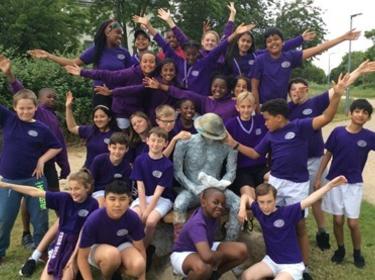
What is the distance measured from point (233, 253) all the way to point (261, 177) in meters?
1.35

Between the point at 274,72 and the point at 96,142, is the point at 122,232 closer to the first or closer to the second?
the point at 96,142

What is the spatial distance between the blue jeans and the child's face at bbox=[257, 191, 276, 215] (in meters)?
2.51

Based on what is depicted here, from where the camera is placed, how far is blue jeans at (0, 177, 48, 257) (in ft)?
17.7

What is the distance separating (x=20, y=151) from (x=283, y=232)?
295 cm

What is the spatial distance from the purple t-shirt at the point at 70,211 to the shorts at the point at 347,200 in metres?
2.68

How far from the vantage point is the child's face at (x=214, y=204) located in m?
4.34

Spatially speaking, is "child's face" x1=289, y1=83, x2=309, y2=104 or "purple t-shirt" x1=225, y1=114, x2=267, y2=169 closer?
"purple t-shirt" x1=225, y1=114, x2=267, y2=169

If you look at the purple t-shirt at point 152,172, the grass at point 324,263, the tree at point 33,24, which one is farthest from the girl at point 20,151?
the tree at point 33,24

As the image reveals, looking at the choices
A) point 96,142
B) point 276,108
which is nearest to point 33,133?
point 96,142

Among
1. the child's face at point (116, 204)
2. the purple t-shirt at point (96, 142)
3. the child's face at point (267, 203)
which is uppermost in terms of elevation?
the purple t-shirt at point (96, 142)

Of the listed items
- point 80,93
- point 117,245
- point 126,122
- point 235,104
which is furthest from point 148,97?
point 80,93

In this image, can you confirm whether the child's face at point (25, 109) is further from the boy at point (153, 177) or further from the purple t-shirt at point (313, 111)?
the purple t-shirt at point (313, 111)

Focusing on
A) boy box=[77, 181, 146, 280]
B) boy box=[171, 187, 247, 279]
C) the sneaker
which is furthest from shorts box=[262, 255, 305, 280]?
the sneaker

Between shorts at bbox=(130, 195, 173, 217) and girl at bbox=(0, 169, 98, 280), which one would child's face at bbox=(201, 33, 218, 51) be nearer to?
shorts at bbox=(130, 195, 173, 217)
